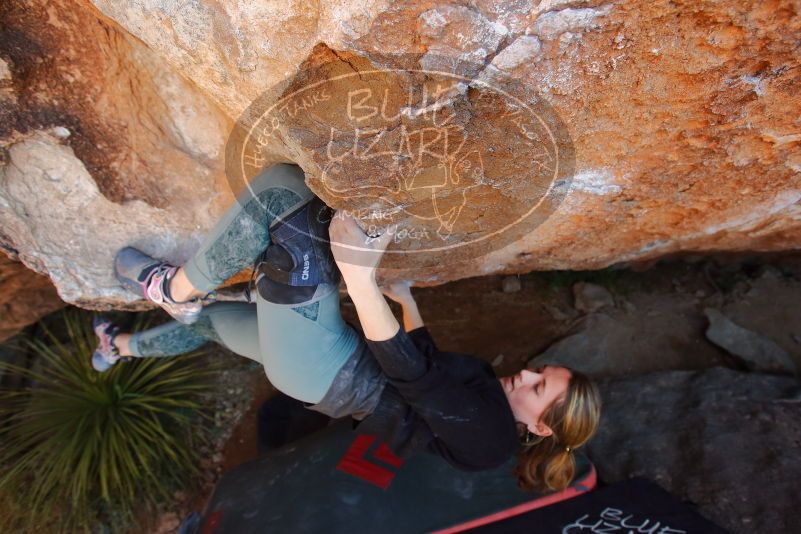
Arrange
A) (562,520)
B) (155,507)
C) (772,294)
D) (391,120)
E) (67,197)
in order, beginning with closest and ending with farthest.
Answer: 1. (391,120)
2. (67,197)
3. (562,520)
4. (155,507)
5. (772,294)

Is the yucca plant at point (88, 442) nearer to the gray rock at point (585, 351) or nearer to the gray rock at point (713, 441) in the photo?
the gray rock at point (585, 351)

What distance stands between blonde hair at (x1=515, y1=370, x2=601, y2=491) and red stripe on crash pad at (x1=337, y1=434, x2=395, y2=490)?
0.55 meters

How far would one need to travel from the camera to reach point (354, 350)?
177 centimetres

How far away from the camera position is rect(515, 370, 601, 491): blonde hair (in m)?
1.75

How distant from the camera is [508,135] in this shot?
1287mm

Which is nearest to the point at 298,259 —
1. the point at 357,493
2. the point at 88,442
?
the point at 357,493

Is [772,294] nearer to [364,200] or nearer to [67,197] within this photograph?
[364,200]

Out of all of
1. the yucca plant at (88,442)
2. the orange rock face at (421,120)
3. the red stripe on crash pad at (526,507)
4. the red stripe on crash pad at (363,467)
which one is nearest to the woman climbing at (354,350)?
the orange rock face at (421,120)

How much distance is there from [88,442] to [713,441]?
106 inches

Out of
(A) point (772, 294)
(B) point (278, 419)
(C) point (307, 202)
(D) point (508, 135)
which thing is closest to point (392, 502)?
(B) point (278, 419)

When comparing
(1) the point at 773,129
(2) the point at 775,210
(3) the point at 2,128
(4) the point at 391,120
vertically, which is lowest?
(2) the point at 775,210

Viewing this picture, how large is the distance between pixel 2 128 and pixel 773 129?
1949mm

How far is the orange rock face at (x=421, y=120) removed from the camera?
1099 millimetres

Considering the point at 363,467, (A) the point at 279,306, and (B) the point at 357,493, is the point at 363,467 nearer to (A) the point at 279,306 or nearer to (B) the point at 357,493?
(B) the point at 357,493
